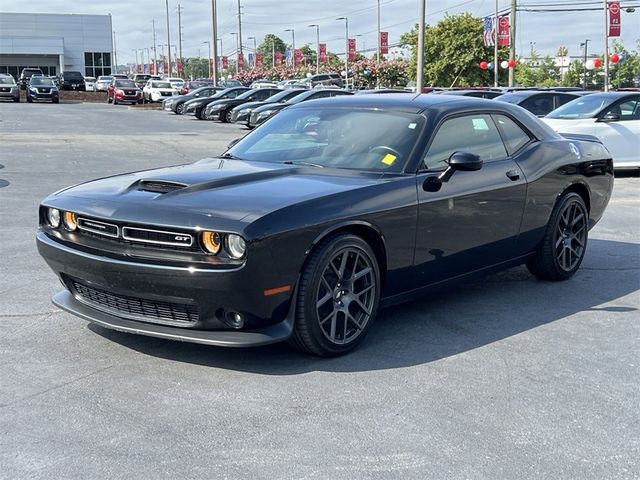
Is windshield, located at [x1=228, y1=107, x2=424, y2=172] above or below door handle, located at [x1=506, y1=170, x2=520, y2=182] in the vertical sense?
Answer: above

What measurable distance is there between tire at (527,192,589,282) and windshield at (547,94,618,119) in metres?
7.81

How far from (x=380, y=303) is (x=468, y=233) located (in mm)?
939

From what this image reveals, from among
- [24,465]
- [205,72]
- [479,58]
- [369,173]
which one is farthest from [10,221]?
[205,72]

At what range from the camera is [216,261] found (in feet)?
13.3

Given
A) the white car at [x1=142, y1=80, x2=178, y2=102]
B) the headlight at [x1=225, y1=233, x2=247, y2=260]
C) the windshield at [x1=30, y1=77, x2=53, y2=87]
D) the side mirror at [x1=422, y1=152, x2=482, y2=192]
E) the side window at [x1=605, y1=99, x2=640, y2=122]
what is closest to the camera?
the headlight at [x1=225, y1=233, x2=247, y2=260]

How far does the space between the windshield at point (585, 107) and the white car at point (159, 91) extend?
113 feet

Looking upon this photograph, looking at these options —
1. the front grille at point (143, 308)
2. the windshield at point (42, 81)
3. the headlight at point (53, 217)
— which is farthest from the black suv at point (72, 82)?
the front grille at point (143, 308)

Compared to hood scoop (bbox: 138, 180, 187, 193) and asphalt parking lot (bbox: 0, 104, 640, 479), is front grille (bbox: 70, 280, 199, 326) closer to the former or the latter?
asphalt parking lot (bbox: 0, 104, 640, 479)

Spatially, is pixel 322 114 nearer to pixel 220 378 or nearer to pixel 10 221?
pixel 220 378

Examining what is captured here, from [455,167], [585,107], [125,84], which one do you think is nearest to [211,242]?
[455,167]

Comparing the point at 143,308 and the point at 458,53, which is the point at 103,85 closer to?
Answer: the point at 458,53

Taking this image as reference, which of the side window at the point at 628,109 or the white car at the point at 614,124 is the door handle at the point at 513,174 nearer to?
the white car at the point at 614,124

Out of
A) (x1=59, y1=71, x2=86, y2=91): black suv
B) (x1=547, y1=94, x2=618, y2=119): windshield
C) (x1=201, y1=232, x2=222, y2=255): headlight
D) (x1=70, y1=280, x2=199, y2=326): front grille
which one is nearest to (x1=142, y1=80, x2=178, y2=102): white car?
(x1=59, y1=71, x2=86, y2=91): black suv

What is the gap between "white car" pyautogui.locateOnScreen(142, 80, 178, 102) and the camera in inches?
1825
